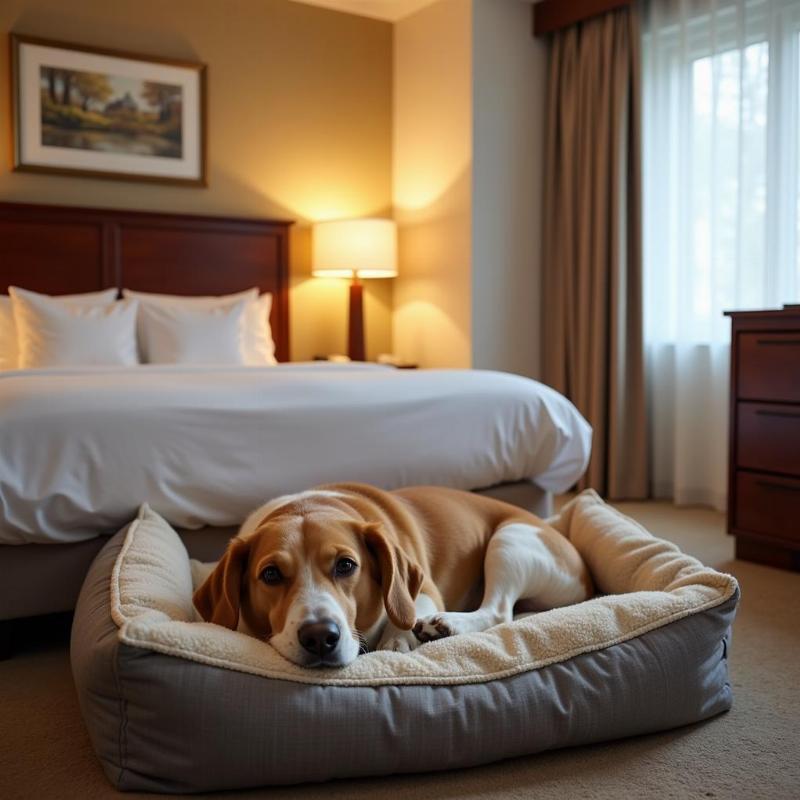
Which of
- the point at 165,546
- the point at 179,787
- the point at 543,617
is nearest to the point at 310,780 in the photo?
the point at 179,787

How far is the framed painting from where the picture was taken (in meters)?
4.32

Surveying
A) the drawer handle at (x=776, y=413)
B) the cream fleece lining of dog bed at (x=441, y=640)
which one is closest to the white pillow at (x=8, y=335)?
the cream fleece lining of dog bed at (x=441, y=640)

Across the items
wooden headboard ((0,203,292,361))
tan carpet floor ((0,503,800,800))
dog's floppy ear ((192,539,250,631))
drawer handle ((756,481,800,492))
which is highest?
wooden headboard ((0,203,292,361))

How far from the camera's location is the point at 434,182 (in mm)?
5090

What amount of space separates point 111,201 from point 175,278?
483 millimetres

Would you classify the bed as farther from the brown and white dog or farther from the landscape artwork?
the landscape artwork

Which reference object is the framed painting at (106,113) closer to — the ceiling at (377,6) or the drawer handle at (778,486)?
the ceiling at (377,6)

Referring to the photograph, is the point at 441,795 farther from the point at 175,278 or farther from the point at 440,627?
the point at 175,278

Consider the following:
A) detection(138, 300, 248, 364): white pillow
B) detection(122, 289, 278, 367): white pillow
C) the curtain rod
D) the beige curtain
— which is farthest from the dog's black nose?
the curtain rod

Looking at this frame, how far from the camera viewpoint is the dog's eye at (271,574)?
1613 millimetres

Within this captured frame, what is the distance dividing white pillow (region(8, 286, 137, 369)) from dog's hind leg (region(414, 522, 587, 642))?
2.22 meters

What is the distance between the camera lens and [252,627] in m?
1.76

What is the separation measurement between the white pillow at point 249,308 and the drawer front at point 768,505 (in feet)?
7.00

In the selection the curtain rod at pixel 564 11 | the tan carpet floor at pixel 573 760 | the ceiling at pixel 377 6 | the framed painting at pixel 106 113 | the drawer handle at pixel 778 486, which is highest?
the ceiling at pixel 377 6
